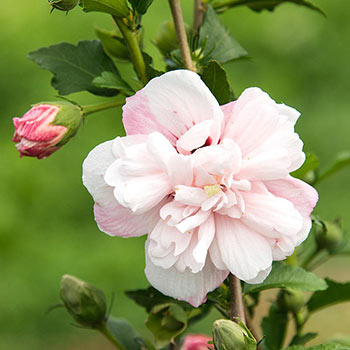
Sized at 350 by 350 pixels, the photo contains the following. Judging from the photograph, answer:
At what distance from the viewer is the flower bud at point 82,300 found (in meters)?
0.74

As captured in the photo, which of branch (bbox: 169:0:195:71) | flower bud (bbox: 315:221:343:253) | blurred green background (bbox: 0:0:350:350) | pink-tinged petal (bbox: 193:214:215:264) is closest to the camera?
pink-tinged petal (bbox: 193:214:215:264)

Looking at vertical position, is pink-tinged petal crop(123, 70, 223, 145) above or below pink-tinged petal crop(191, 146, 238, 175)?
above

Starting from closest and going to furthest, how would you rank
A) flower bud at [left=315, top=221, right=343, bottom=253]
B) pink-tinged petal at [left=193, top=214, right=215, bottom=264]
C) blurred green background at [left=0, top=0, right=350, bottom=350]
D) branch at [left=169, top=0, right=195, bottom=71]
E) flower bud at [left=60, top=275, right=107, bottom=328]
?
pink-tinged petal at [left=193, top=214, right=215, bottom=264]
branch at [left=169, top=0, right=195, bottom=71]
flower bud at [left=60, top=275, right=107, bottom=328]
flower bud at [left=315, top=221, right=343, bottom=253]
blurred green background at [left=0, top=0, right=350, bottom=350]

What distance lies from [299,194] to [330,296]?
1.00 ft

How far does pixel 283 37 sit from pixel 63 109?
2214 mm

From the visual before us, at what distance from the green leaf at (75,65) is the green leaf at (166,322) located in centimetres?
23

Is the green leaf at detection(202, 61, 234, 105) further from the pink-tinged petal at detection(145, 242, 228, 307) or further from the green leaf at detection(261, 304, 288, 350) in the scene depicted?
the green leaf at detection(261, 304, 288, 350)

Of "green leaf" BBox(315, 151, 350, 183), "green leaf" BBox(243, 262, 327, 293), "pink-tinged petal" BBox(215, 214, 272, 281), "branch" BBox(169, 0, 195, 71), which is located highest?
"branch" BBox(169, 0, 195, 71)

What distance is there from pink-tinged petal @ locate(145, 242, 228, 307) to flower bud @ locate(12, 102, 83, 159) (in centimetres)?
14

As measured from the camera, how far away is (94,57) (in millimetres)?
743

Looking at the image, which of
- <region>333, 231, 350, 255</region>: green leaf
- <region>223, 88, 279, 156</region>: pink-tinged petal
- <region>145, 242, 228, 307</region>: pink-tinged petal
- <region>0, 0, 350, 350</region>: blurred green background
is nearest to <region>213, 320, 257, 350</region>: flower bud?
<region>145, 242, 228, 307</region>: pink-tinged petal

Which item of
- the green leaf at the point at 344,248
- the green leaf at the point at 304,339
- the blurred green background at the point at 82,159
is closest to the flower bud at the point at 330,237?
the green leaf at the point at 344,248

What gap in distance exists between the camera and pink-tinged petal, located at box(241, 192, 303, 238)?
0.53 metres

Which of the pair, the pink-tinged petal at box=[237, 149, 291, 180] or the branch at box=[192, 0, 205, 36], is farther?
the branch at box=[192, 0, 205, 36]
